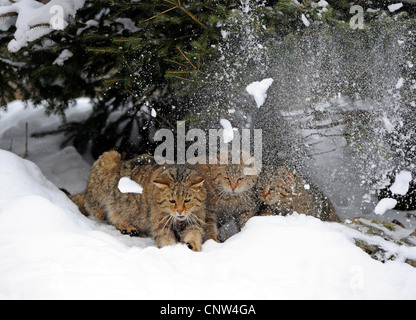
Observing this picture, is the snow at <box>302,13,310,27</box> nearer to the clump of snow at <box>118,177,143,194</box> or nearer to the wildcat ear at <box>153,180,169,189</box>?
the wildcat ear at <box>153,180,169,189</box>

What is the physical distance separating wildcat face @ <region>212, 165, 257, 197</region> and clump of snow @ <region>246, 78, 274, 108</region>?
27.4 inches

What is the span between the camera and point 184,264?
2955 millimetres

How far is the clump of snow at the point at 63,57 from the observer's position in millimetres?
4816

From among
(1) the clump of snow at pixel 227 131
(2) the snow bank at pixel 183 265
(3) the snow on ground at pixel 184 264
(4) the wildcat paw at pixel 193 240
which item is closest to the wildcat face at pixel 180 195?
(4) the wildcat paw at pixel 193 240

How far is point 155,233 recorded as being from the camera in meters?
3.86

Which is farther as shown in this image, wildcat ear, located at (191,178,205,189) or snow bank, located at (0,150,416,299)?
wildcat ear, located at (191,178,205,189)

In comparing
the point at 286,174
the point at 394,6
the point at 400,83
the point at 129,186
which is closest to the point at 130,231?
the point at 129,186

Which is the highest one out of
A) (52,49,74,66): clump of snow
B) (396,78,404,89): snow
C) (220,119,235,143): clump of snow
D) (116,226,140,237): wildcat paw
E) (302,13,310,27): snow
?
(302,13,310,27): snow

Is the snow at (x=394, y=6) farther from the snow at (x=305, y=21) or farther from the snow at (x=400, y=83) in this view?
the snow at (x=305, y=21)

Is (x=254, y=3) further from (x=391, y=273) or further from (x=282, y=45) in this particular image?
(x=391, y=273)

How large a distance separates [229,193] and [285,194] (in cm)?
62

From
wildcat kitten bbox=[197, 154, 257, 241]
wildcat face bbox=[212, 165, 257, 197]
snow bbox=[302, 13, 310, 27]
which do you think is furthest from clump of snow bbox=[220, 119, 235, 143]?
snow bbox=[302, 13, 310, 27]

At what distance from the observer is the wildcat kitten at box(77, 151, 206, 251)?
371cm

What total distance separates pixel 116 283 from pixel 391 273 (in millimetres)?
1867
